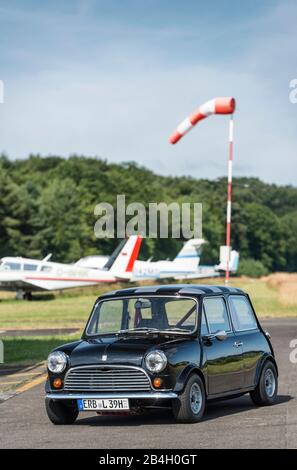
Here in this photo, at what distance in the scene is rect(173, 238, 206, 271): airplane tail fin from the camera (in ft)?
287

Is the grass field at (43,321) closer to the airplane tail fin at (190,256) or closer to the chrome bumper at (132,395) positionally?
the chrome bumper at (132,395)

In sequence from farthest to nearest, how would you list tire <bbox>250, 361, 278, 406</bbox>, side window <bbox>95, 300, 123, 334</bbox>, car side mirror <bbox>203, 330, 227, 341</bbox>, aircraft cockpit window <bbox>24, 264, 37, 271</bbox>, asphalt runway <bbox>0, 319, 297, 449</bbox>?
aircraft cockpit window <bbox>24, 264, 37, 271</bbox> < tire <bbox>250, 361, 278, 406</bbox> < side window <bbox>95, 300, 123, 334</bbox> < car side mirror <bbox>203, 330, 227, 341</bbox> < asphalt runway <bbox>0, 319, 297, 449</bbox>

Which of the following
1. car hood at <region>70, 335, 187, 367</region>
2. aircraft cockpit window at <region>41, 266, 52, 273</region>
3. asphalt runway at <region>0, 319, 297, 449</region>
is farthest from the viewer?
aircraft cockpit window at <region>41, 266, 52, 273</region>

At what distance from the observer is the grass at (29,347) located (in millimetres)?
22516

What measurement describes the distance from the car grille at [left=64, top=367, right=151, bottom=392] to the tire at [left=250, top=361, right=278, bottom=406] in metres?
2.48

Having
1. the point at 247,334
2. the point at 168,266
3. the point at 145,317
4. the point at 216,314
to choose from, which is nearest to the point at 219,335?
the point at 216,314

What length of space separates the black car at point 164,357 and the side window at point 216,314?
12 millimetres

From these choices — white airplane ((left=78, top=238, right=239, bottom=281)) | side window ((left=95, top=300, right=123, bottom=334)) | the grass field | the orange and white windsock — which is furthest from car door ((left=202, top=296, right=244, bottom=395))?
white airplane ((left=78, top=238, right=239, bottom=281))

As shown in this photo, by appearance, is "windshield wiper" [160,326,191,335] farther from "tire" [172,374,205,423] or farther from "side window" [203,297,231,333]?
"tire" [172,374,205,423]

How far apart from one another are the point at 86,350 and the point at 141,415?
1451 millimetres

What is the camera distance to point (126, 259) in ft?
220

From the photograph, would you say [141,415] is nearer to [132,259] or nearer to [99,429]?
[99,429]

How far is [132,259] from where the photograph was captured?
66875mm
